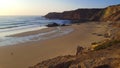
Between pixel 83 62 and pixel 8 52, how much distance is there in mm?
9209

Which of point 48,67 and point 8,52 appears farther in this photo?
point 8,52

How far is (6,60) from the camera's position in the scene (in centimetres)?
1271

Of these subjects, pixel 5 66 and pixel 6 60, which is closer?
pixel 5 66

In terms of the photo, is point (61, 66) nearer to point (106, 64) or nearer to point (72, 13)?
point (106, 64)

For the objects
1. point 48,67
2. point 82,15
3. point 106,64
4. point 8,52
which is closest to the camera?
point 106,64

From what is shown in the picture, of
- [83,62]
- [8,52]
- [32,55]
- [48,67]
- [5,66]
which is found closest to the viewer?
[83,62]

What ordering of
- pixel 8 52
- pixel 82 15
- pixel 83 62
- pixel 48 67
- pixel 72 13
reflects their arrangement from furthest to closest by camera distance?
1. pixel 72 13
2. pixel 82 15
3. pixel 8 52
4. pixel 48 67
5. pixel 83 62

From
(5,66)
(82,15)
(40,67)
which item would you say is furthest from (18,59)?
(82,15)

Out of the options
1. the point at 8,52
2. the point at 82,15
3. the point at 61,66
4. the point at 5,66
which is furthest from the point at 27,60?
the point at 82,15

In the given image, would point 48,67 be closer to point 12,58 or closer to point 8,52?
point 12,58

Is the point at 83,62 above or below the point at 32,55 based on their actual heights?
above

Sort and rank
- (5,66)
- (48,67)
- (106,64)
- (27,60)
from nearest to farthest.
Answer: (106,64) < (48,67) < (5,66) < (27,60)

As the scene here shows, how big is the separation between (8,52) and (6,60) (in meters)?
2.50

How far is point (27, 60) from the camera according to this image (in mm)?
12570
